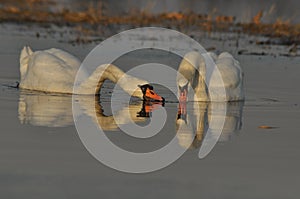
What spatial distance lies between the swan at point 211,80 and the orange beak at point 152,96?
1.43ft

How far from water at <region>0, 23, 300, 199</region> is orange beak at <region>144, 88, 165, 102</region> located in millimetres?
165

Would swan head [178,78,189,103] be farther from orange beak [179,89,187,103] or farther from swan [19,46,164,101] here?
swan [19,46,164,101]

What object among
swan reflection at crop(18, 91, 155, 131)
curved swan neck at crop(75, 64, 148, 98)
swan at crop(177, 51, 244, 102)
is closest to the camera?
swan reflection at crop(18, 91, 155, 131)

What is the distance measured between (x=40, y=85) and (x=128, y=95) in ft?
4.69

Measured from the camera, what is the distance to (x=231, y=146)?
33.8ft

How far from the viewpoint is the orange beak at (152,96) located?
1423cm

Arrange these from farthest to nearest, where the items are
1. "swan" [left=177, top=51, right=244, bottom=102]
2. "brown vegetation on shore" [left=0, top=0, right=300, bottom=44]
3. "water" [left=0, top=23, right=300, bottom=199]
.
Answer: "brown vegetation on shore" [left=0, top=0, right=300, bottom=44], "swan" [left=177, top=51, right=244, bottom=102], "water" [left=0, top=23, right=300, bottom=199]

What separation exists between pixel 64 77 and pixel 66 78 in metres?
0.04

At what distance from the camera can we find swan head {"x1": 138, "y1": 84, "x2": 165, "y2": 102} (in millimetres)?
14242

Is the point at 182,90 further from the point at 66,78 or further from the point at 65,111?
the point at 66,78

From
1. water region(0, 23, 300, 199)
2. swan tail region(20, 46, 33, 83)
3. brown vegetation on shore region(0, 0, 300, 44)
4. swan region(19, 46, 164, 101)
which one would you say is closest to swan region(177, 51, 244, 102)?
water region(0, 23, 300, 199)

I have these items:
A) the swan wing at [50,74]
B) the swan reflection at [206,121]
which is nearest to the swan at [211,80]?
the swan reflection at [206,121]

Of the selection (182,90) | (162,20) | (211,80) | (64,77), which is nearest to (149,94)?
(182,90)

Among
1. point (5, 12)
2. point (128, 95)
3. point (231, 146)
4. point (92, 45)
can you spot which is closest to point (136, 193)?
point (231, 146)
